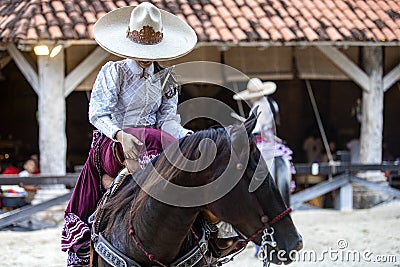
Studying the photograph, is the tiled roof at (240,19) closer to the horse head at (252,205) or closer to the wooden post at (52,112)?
the wooden post at (52,112)

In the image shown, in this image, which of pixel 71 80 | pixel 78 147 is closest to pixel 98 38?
pixel 71 80

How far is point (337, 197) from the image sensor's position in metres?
11.2

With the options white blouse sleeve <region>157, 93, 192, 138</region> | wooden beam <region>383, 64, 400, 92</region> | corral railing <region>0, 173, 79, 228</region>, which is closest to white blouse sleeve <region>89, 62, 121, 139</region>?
white blouse sleeve <region>157, 93, 192, 138</region>

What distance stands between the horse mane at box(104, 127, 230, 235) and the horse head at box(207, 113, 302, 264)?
0.24ft

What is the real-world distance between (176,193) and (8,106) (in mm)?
11681

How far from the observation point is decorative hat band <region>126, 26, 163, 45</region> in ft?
12.3

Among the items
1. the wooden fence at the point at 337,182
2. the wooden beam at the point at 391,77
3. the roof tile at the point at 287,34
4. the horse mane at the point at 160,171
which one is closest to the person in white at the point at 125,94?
the horse mane at the point at 160,171

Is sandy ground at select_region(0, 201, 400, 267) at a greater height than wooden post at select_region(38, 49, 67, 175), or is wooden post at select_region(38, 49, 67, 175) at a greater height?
wooden post at select_region(38, 49, 67, 175)

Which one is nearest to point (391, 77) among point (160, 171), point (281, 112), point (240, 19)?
point (240, 19)

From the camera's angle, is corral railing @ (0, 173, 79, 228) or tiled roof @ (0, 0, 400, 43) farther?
tiled roof @ (0, 0, 400, 43)

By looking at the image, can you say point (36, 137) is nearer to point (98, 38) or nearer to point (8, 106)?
point (8, 106)

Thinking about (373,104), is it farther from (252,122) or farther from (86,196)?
(252,122)

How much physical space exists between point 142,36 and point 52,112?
21.2 ft

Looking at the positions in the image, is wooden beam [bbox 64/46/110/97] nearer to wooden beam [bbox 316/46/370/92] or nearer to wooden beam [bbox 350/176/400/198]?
wooden beam [bbox 316/46/370/92]
